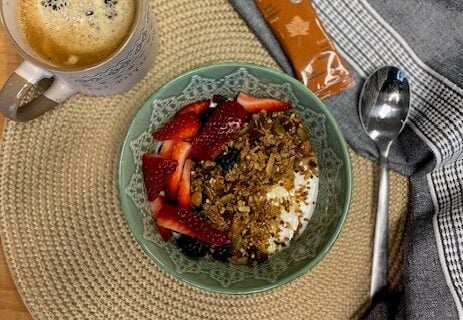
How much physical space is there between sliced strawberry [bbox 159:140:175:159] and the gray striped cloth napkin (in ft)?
0.63

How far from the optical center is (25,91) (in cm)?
84

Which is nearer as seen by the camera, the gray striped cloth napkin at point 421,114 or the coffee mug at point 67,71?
the coffee mug at point 67,71

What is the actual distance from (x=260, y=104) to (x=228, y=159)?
0.28 ft

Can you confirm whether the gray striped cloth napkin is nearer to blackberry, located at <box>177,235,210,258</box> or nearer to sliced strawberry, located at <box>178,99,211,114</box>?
sliced strawberry, located at <box>178,99,211,114</box>

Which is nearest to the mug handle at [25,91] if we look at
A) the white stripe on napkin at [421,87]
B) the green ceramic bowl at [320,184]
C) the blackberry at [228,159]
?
the green ceramic bowl at [320,184]

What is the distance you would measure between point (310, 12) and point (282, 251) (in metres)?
0.33

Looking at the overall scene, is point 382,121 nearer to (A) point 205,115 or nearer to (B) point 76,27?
(A) point 205,115

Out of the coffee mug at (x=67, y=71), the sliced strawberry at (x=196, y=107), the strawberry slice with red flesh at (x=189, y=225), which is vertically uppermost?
the coffee mug at (x=67, y=71)

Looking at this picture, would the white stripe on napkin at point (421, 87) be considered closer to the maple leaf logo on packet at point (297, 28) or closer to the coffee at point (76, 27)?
the maple leaf logo on packet at point (297, 28)

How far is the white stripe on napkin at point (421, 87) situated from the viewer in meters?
0.95

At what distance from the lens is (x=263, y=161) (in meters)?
0.94

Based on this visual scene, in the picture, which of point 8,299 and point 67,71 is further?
point 8,299

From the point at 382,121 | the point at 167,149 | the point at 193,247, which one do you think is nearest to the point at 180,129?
the point at 167,149

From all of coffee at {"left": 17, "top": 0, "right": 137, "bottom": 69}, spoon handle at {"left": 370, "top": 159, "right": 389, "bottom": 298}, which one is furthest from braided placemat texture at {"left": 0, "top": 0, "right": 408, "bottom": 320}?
coffee at {"left": 17, "top": 0, "right": 137, "bottom": 69}
